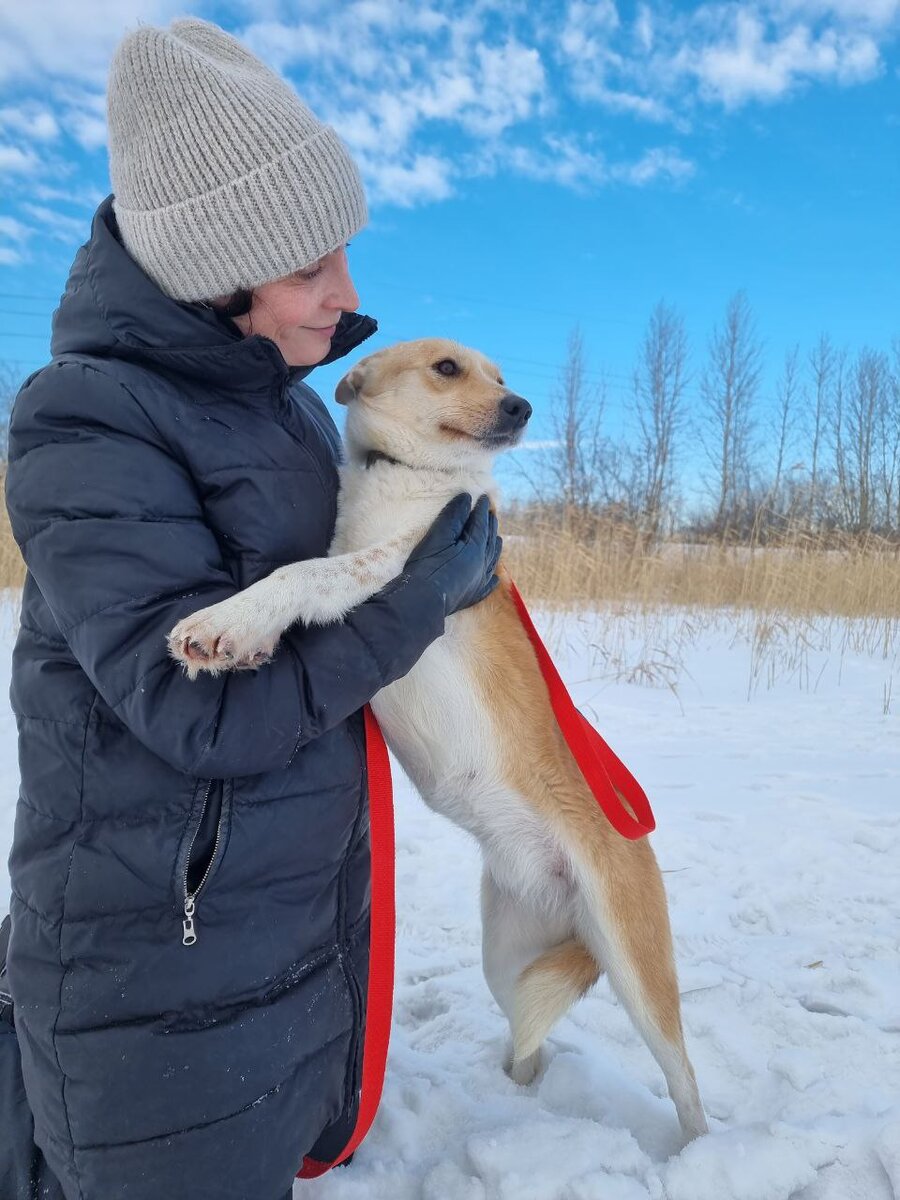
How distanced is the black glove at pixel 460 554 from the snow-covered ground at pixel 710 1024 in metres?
1.14

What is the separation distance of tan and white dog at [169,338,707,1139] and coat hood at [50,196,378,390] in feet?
1.45

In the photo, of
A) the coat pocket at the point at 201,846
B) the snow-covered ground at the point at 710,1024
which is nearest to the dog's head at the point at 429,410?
the coat pocket at the point at 201,846

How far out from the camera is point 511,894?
2.08 m

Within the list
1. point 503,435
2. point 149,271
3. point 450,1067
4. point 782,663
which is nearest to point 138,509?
point 149,271

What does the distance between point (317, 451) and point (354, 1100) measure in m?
1.42

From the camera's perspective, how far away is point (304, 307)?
5.53 ft

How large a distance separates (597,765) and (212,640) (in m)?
0.96

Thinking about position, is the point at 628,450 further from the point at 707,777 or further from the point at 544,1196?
the point at 544,1196

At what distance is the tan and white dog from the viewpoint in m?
1.85

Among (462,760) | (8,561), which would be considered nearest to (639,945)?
(462,760)

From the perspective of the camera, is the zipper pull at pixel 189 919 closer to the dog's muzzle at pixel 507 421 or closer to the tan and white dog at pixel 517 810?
the tan and white dog at pixel 517 810

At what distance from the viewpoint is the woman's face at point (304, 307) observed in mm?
1672

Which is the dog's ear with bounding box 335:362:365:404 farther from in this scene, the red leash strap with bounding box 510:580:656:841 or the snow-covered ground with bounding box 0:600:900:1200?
the snow-covered ground with bounding box 0:600:900:1200

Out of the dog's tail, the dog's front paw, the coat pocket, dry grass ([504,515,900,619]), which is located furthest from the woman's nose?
dry grass ([504,515,900,619])
